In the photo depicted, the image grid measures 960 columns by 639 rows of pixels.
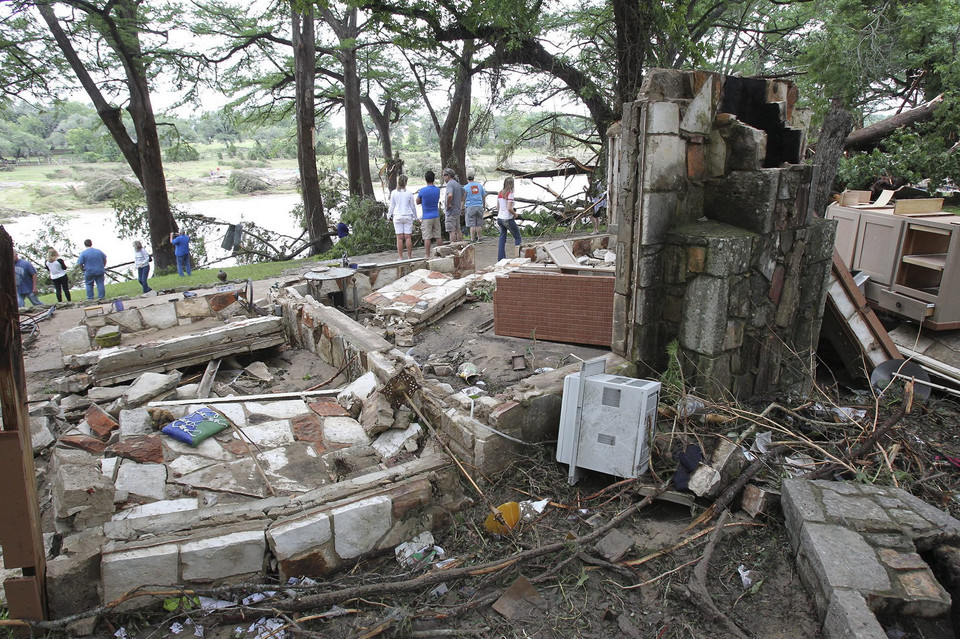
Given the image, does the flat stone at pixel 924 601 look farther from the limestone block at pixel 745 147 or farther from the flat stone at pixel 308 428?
the flat stone at pixel 308 428

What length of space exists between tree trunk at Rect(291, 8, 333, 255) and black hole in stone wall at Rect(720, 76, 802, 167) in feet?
40.5

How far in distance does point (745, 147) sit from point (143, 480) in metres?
5.27

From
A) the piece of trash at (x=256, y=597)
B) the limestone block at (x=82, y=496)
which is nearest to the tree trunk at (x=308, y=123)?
the limestone block at (x=82, y=496)

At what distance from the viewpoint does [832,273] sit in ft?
18.5

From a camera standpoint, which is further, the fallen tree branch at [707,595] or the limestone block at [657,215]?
the limestone block at [657,215]

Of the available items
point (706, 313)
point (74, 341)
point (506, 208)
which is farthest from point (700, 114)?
Answer: point (74, 341)

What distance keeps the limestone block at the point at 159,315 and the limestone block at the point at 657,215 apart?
23.6ft

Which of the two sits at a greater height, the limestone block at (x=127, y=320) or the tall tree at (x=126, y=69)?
the tall tree at (x=126, y=69)

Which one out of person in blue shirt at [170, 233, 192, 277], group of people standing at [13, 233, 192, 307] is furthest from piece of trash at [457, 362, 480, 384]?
person in blue shirt at [170, 233, 192, 277]

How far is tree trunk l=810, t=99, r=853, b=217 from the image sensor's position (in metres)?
4.90

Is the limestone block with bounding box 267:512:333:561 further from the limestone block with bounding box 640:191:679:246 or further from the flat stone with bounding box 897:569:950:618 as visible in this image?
the limestone block with bounding box 640:191:679:246

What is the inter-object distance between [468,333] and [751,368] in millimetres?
3412

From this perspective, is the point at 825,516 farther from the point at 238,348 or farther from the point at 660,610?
the point at 238,348

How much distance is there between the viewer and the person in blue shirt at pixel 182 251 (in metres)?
13.9
